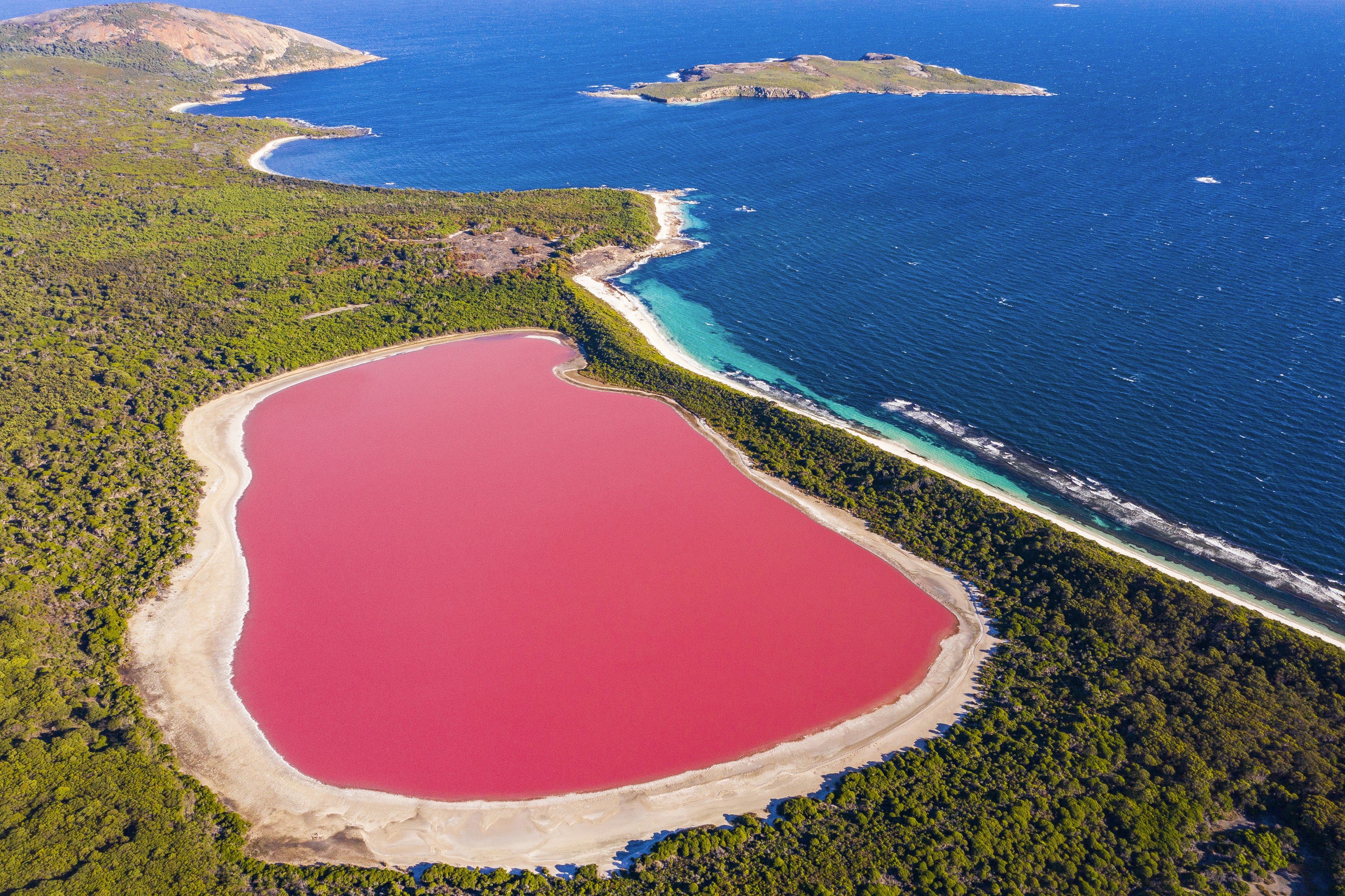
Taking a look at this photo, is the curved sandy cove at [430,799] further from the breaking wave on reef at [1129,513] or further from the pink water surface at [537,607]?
the breaking wave on reef at [1129,513]

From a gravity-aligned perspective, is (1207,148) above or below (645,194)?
above

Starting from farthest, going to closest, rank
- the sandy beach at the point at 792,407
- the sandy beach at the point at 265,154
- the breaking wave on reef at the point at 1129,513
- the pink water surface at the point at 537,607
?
the sandy beach at the point at 265,154 < the breaking wave on reef at the point at 1129,513 < the sandy beach at the point at 792,407 < the pink water surface at the point at 537,607

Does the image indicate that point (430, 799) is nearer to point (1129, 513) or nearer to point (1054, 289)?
point (1129, 513)

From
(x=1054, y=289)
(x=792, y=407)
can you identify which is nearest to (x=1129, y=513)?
(x=792, y=407)

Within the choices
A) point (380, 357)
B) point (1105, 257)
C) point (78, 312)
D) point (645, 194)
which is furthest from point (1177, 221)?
point (78, 312)

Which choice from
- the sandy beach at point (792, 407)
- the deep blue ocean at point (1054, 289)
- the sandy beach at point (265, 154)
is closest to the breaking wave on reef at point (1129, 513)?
the deep blue ocean at point (1054, 289)

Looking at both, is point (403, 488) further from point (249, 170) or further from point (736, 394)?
point (249, 170)
